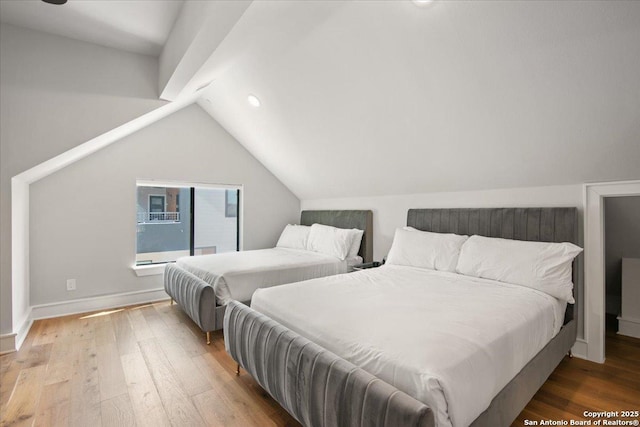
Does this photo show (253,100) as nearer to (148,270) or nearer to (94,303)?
(148,270)

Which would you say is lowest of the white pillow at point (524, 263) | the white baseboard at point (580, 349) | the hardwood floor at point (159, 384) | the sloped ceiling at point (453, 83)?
the hardwood floor at point (159, 384)

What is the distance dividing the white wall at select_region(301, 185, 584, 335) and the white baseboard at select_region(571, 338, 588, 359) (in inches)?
3.3

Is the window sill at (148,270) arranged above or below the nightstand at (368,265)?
below

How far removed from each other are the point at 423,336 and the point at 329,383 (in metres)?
0.47

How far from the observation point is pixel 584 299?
96.0 inches

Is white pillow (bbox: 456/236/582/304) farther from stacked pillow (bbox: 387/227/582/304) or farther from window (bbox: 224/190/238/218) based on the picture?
window (bbox: 224/190/238/218)

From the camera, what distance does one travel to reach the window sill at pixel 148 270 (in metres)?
3.75

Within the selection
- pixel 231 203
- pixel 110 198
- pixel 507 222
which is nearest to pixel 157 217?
pixel 110 198

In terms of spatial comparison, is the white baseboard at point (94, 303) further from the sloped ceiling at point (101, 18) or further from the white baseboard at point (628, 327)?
the white baseboard at point (628, 327)

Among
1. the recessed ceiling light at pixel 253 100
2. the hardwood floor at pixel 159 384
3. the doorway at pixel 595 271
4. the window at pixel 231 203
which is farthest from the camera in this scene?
the window at pixel 231 203

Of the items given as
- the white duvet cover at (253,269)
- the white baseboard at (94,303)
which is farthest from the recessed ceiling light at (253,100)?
the white baseboard at (94,303)

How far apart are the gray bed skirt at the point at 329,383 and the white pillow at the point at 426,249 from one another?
979 mm

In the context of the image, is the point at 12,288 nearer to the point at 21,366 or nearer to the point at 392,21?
the point at 21,366

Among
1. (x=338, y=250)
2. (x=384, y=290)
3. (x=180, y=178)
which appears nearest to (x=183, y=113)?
(x=180, y=178)
